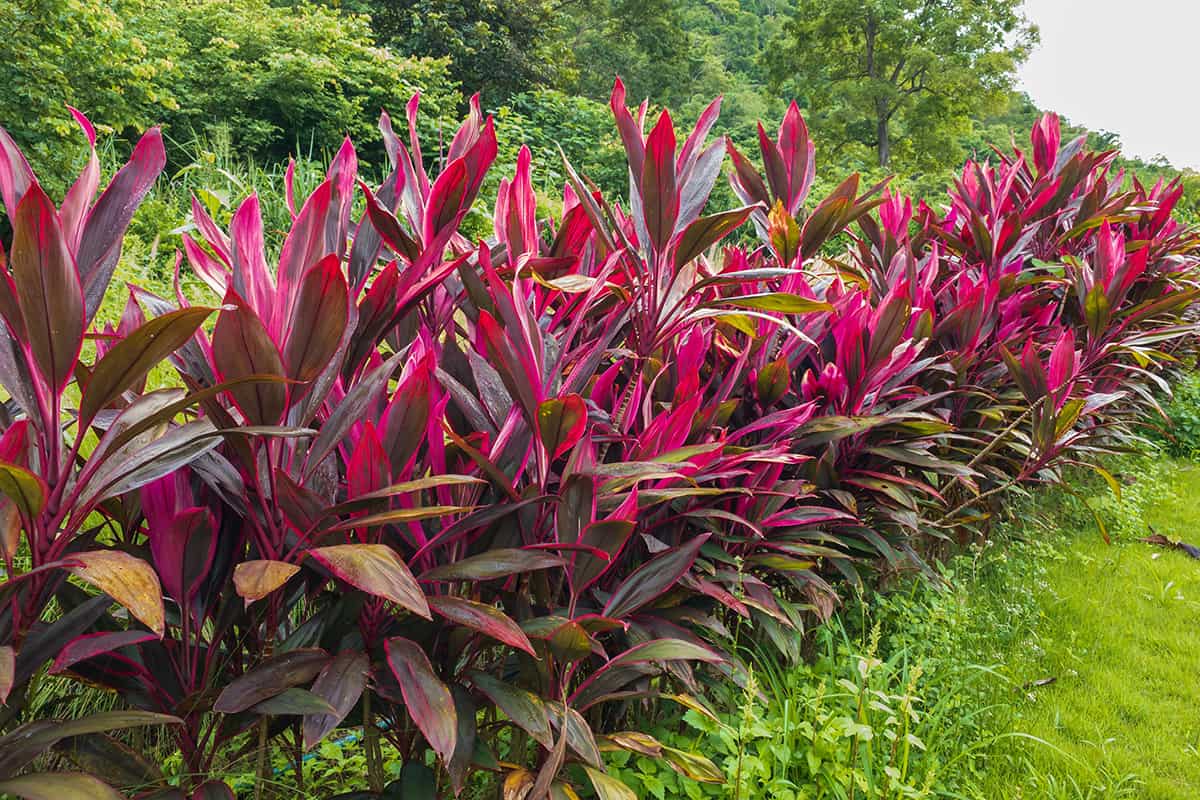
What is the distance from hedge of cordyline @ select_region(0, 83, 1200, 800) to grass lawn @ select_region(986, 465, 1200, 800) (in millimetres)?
586

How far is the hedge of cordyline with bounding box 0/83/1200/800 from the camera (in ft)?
2.63

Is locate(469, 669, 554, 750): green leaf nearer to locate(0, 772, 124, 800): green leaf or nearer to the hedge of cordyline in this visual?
the hedge of cordyline

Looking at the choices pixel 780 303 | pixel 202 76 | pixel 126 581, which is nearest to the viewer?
pixel 126 581

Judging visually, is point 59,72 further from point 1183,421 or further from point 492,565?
point 1183,421

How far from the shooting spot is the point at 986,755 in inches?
68.1

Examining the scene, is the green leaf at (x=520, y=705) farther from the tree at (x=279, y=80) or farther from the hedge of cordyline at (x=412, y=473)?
the tree at (x=279, y=80)

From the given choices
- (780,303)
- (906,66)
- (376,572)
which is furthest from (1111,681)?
(906,66)

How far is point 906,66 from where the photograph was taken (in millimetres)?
22406

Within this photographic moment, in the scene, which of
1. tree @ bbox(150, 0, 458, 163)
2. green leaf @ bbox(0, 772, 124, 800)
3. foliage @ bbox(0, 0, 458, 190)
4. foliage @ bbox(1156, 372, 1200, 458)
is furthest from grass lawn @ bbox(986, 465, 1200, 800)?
tree @ bbox(150, 0, 458, 163)

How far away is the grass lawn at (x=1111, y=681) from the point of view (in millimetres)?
1759

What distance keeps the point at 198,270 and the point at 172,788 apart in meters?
0.68

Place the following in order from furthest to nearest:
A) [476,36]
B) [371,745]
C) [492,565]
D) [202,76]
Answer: [476,36]
[202,76]
[371,745]
[492,565]

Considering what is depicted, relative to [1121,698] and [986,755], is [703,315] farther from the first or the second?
[1121,698]

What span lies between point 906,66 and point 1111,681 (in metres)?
23.8
